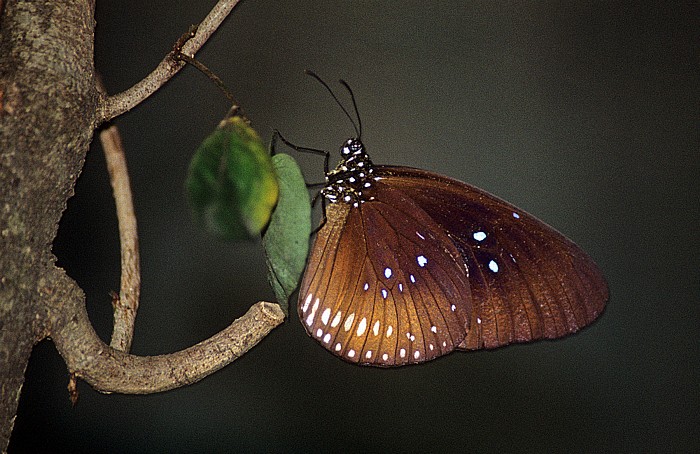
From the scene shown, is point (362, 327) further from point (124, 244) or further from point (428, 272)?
point (124, 244)

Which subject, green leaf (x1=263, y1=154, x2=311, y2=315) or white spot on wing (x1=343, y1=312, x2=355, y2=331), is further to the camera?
white spot on wing (x1=343, y1=312, x2=355, y2=331)

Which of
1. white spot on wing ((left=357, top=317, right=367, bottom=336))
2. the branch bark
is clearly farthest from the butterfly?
the branch bark

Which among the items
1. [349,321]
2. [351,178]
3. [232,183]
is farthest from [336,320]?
[232,183]

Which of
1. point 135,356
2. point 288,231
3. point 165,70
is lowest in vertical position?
point 135,356

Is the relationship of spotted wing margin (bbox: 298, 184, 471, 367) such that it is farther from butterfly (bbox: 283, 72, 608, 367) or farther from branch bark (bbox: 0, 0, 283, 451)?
branch bark (bbox: 0, 0, 283, 451)

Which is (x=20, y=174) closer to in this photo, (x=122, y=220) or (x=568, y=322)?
(x=122, y=220)

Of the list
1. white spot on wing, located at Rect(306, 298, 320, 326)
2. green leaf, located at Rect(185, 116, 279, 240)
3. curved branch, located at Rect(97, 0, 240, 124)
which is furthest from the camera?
white spot on wing, located at Rect(306, 298, 320, 326)

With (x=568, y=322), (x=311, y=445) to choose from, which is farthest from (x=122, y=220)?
(x=311, y=445)
